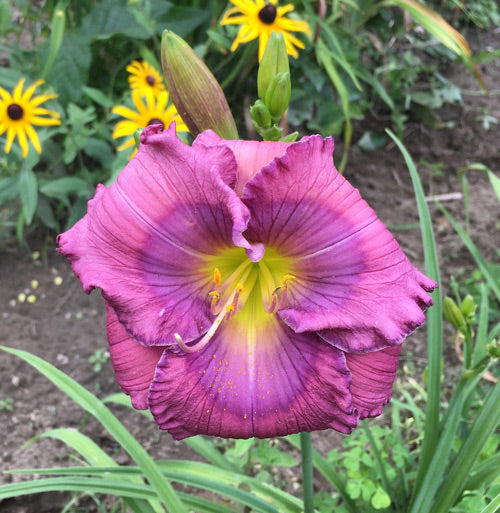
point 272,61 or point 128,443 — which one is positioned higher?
point 272,61

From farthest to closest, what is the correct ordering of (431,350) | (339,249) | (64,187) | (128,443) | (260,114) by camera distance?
(64,187) < (431,350) < (128,443) < (260,114) < (339,249)

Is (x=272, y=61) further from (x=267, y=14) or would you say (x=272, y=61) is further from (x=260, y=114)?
(x=267, y=14)

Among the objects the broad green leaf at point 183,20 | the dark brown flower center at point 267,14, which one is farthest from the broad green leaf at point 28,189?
the dark brown flower center at point 267,14

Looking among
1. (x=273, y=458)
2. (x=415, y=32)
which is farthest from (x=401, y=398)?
(x=415, y=32)

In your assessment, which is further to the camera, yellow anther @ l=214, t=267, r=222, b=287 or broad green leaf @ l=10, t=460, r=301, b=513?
broad green leaf @ l=10, t=460, r=301, b=513

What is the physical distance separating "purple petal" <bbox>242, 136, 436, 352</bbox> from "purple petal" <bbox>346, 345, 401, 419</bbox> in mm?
50

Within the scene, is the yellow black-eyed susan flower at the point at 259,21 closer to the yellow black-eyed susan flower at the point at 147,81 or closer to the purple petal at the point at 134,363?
the yellow black-eyed susan flower at the point at 147,81

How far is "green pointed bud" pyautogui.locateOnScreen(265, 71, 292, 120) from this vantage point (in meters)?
0.86

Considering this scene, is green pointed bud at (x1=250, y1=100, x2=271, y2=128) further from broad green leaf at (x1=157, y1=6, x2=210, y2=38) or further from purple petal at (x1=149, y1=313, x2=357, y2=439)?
broad green leaf at (x1=157, y1=6, x2=210, y2=38)

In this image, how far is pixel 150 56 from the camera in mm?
2143

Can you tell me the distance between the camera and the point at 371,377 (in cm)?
76

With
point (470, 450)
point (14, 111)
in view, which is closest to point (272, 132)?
point (470, 450)

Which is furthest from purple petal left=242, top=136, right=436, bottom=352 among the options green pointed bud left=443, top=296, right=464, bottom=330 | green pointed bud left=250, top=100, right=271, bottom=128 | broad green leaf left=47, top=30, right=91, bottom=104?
broad green leaf left=47, top=30, right=91, bottom=104

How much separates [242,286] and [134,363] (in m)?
0.19
